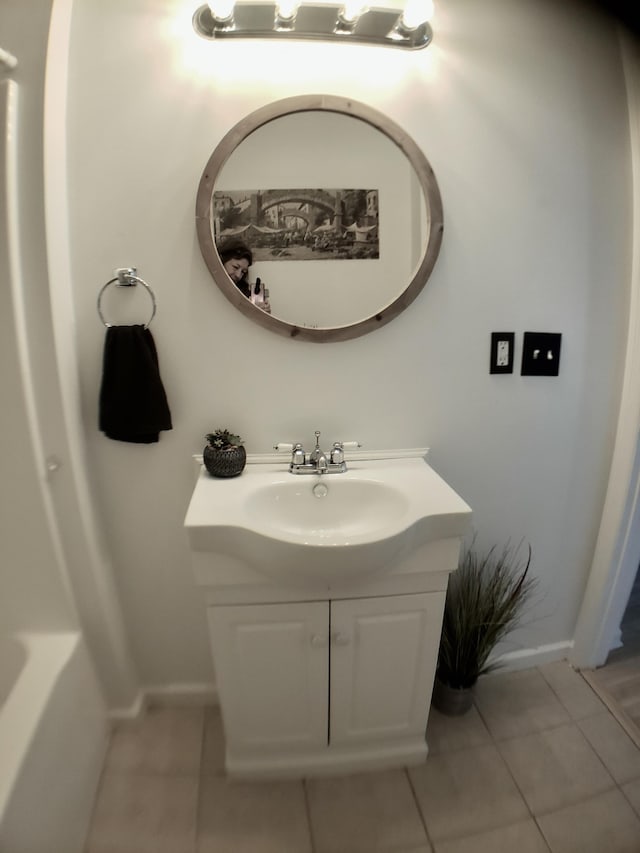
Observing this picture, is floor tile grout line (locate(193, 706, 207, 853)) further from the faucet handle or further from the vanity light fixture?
the vanity light fixture

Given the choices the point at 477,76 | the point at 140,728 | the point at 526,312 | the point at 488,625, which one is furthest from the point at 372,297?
the point at 140,728

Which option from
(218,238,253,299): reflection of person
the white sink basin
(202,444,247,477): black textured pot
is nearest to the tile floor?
the white sink basin

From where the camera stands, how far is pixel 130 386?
1.12 m

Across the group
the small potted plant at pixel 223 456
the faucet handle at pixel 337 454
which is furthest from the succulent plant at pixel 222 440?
the faucet handle at pixel 337 454

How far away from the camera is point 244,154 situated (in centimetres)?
110

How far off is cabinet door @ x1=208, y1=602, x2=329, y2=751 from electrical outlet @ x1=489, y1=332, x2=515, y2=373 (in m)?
0.87

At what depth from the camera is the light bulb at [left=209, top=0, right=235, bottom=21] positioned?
959 millimetres

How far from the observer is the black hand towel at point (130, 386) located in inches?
43.8

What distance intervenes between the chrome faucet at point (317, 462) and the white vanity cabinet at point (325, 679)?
1.16ft

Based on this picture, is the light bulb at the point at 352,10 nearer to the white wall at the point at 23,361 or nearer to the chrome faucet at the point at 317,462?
the white wall at the point at 23,361

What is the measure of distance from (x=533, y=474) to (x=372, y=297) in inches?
32.2

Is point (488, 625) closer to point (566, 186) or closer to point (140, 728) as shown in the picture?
point (140, 728)

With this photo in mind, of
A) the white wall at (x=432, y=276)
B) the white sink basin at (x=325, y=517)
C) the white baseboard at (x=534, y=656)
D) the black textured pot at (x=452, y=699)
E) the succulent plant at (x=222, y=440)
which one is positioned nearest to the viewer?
the white sink basin at (x=325, y=517)

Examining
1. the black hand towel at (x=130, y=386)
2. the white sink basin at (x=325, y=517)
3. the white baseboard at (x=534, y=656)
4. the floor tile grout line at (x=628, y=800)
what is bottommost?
the floor tile grout line at (x=628, y=800)
